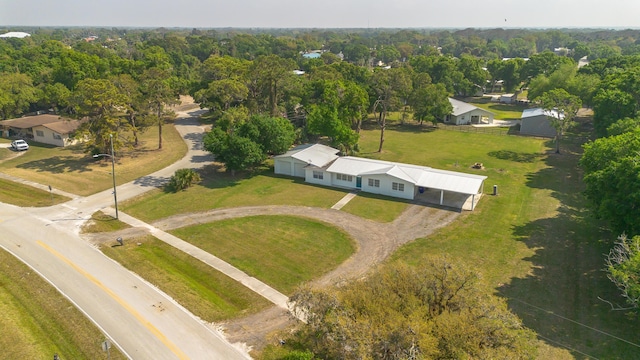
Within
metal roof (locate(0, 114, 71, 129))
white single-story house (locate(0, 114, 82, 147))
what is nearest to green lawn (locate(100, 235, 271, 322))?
white single-story house (locate(0, 114, 82, 147))

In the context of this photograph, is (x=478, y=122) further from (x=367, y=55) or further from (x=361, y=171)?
(x=367, y=55)

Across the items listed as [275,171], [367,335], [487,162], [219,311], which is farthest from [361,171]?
[367,335]

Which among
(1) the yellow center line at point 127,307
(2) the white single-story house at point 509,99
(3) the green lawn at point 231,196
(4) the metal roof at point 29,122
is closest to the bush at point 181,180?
(3) the green lawn at point 231,196

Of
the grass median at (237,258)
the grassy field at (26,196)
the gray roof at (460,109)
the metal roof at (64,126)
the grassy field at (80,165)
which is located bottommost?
the grass median at (237,258)

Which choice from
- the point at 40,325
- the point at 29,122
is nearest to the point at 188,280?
the point at 40,325

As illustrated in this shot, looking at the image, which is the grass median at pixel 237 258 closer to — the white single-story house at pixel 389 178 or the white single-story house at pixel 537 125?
the white single-story house at pixel 389 178

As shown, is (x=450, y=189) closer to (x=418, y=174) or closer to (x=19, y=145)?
(x=418, y=174)

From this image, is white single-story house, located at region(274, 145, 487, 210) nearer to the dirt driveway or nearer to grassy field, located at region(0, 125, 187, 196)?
the dirt driveway
